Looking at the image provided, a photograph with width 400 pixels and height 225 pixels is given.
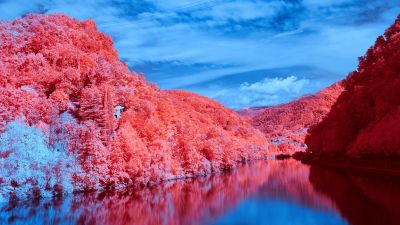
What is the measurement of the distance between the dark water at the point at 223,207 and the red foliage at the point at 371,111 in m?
14.5

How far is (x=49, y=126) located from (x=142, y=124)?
13.1 metres

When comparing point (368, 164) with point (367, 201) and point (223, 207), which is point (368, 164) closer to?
point (367, 201)

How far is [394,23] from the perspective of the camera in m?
74.8

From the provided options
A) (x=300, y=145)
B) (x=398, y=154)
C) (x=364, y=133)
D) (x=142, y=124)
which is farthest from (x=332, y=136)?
(x=300, y=145)

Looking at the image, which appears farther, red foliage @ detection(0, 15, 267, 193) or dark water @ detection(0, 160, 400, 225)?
red foliage @ detection(0, 15, 267, 193)

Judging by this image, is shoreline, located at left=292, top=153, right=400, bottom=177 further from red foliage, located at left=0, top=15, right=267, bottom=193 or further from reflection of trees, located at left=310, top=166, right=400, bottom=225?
red foliage, located at left=0, top=15, right=267, bottom=193

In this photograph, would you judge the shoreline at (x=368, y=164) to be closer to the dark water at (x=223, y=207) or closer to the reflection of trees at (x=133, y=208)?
the dark water at (x=223, y=207)

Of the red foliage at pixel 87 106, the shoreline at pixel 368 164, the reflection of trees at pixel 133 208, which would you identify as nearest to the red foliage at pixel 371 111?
the shoreline at pixel 368 164

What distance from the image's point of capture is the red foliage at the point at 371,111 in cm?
5209

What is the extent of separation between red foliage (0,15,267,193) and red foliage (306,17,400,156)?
930 inches

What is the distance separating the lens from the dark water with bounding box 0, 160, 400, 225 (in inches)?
989

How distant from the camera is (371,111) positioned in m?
62.4

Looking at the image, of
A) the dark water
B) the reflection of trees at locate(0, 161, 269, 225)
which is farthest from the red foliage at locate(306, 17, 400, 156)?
the reflection of trees at locate(0, 161, 269, 225)

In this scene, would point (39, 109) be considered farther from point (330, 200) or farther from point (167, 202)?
point (330, 200)
